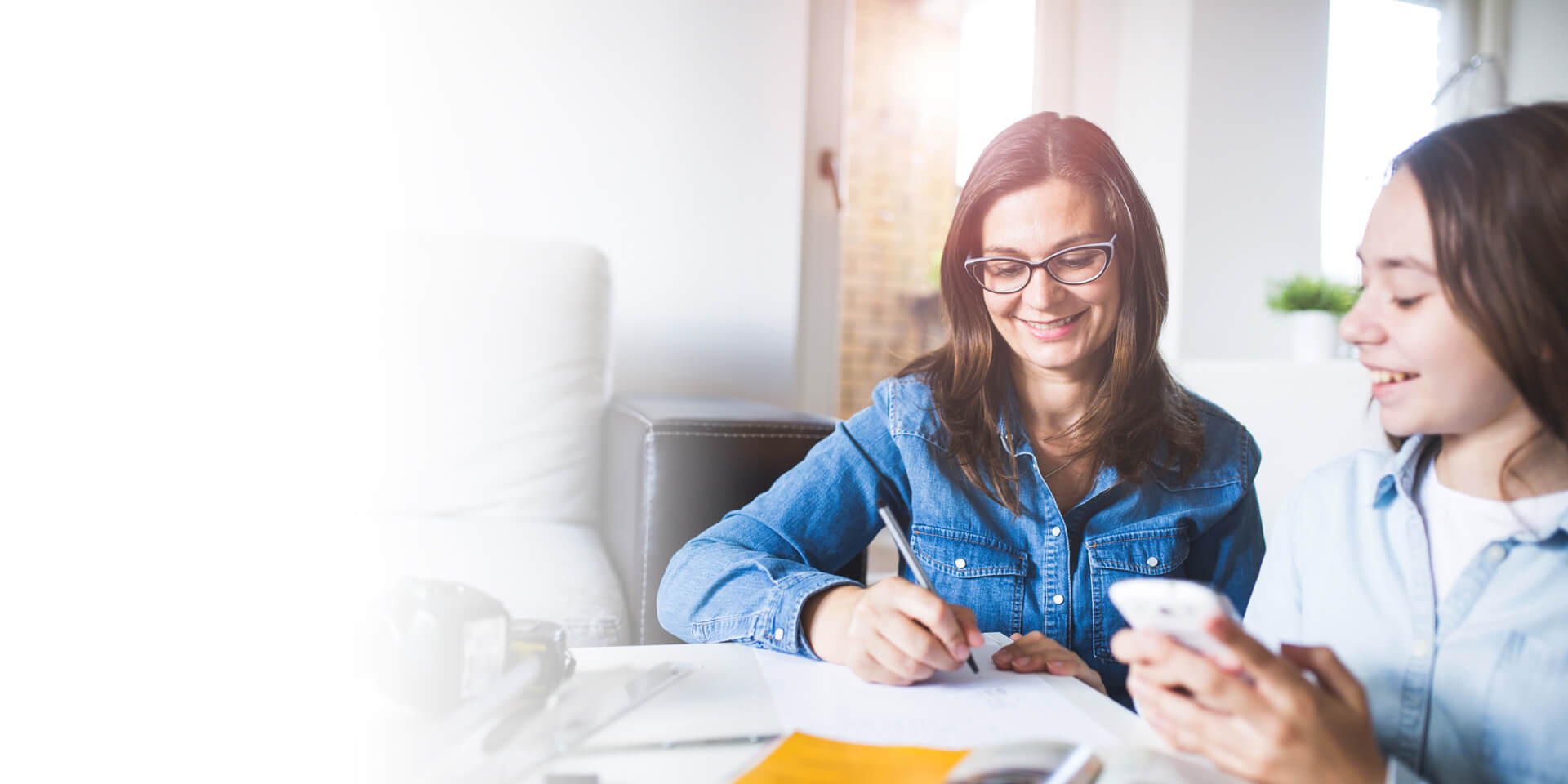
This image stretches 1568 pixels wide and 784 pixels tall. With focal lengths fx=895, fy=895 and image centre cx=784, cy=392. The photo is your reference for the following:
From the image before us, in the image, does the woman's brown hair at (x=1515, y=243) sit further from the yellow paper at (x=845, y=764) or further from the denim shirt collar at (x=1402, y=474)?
the yellow paper at (x=845, y=764)

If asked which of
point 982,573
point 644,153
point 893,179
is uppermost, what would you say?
point 893,179

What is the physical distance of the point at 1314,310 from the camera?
2002 millimetres

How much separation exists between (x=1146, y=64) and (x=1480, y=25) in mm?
799

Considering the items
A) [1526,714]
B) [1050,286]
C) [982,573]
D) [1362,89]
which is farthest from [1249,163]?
[1526,714]

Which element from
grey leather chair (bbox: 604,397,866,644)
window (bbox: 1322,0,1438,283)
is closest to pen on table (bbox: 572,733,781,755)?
grey leather chair (bbox: 604,397,866,644)

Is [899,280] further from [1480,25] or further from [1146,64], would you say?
[1480,25]

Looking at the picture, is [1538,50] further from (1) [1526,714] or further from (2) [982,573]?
(1) [1526,714]

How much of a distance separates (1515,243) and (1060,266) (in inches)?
15.9

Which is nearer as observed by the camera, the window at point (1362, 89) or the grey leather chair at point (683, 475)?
the grey leather chair at point (683, 475)

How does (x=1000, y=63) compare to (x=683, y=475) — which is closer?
(x=683, y=475)

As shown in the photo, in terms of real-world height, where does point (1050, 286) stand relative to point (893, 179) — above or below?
below

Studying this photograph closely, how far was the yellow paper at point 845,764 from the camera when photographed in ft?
1.43

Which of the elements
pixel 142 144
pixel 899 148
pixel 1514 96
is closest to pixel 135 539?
pixel 142 144

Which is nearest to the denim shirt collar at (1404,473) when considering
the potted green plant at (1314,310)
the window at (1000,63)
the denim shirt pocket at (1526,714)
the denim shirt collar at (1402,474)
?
the denim shirt collar at (1402,474)
